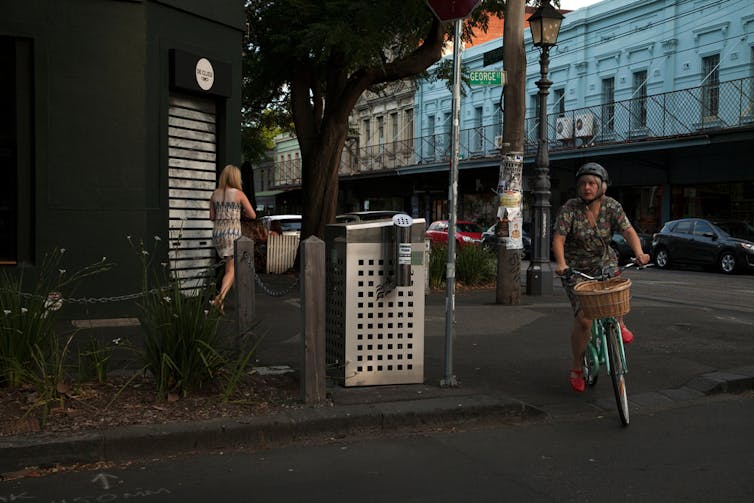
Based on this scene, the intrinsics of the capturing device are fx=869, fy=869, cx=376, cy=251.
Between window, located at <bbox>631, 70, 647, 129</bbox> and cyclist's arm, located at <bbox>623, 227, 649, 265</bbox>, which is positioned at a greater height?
window, located at <bbox>631, 70, 647, 129</bbox>

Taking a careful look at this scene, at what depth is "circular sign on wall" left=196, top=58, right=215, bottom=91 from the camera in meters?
10.6

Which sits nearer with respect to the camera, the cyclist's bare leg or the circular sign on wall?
the cyclist's bare leg

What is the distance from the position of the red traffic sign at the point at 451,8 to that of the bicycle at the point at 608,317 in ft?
6.77

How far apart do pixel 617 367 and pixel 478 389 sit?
1.09 m

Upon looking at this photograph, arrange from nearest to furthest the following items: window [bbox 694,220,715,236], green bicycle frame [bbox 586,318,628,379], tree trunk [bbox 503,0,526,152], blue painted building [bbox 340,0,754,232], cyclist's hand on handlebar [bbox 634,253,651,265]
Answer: green bicycle frame [bbox 586,318,628,379]
cyclist's hand on handlebar [bbox 634,253,651,265]
tree trunk [bbox 503,0,526,152]
window [bbox 694,220,715,236]
blue painted building [bbox 340,0,754,232]

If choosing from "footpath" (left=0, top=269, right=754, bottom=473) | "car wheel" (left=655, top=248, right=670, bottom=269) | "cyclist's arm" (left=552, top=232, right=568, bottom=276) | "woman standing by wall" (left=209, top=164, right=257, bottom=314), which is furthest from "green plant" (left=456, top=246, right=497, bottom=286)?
"car wheel" (left=655, top=248, right=670, bottom=269)

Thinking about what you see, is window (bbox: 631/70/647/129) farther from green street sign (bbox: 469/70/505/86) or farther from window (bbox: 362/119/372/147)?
window (bbox: 362/119/372/147)

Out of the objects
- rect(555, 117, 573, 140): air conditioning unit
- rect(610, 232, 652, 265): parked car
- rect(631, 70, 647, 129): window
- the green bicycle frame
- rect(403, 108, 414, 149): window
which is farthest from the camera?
rect(403, 108, 414, 149): window

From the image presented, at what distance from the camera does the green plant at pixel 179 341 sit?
18.7 ft

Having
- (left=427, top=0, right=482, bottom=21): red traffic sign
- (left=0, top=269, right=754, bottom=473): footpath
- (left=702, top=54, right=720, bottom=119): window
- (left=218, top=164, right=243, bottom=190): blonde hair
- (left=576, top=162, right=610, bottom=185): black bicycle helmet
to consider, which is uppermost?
(left=702, top=54, right=720, bottom=119): window

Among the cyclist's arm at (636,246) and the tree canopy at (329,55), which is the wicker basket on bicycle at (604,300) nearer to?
the cyclist's arm at (636,246)

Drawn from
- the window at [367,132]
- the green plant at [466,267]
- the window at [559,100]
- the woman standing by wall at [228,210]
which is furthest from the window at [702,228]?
the window at [367,132]

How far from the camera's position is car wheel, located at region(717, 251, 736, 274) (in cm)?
2319

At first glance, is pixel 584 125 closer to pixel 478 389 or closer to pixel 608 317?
pixel 478 389
